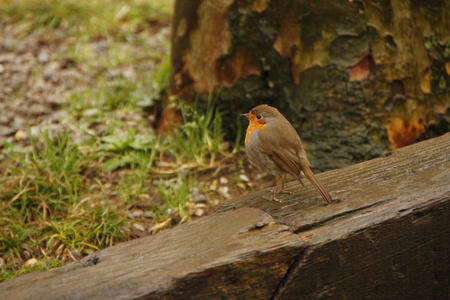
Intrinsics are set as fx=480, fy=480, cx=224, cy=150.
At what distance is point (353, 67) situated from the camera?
10.8 ft

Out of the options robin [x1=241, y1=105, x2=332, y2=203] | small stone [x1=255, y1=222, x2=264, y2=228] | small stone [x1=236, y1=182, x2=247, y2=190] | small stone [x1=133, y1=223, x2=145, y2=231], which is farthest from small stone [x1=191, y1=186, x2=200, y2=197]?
small stone [x1=255, y1=222, x2=264, y2=228]

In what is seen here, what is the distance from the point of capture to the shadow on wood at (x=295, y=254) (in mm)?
1592

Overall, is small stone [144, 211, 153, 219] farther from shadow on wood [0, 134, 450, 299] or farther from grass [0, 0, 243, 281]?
shadow on wood [0, 134, 450, 299]

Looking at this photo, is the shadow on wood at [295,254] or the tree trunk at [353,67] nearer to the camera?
the shadow on wood at [295,254]

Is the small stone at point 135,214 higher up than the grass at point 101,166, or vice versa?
the grass at point 101,166

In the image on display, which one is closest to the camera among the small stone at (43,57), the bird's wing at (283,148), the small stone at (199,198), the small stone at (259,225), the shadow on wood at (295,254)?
the shadow on wood at (295,254)

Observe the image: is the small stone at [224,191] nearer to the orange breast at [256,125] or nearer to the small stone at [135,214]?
the small stone at [135,214]

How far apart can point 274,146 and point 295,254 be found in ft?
3.17

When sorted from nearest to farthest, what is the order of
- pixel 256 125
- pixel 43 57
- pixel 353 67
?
pixel 256 125 → pixel 353 67 → pixel 43 57

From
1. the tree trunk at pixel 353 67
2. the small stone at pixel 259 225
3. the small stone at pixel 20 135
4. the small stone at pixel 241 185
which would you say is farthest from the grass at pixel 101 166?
the small stone at pixel 259 225

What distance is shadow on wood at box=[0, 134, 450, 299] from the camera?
1.59m

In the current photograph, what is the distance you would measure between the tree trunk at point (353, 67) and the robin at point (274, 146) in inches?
30.9

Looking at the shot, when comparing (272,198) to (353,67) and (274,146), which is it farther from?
(353,67)

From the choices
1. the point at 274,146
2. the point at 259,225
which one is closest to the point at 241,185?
the point at 274,146
